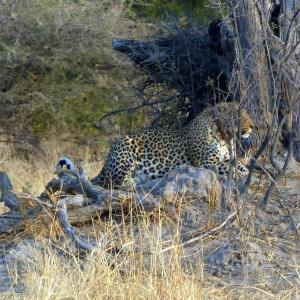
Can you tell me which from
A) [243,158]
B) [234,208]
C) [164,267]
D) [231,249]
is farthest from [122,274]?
[243,158]

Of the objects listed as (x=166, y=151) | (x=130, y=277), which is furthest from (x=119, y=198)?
(x=166, y=151)

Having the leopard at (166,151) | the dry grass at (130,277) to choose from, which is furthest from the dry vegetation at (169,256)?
the leopard at (166,151)

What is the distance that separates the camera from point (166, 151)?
9508 millimetres

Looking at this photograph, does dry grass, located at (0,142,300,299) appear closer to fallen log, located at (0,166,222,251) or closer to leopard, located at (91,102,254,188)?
fallen log, located at (0,166,222,251)

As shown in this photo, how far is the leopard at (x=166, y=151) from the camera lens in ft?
30.3

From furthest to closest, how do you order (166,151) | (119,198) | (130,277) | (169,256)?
(166,151)
(119,198)
(169,256)
(130,277)

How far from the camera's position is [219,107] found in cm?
913

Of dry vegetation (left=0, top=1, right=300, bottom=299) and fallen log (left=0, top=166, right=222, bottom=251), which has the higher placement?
fallen log (left=0, top=166, right=222, bottom=251)

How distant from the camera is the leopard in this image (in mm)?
9250

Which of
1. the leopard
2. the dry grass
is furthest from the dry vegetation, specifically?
the leopard

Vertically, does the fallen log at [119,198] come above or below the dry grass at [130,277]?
above

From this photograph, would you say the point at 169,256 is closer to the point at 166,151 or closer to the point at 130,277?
the point at 130,277

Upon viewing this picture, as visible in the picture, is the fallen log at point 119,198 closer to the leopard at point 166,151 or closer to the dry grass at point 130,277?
the dry grass at point 130,277

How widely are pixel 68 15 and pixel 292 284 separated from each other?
11067 millimetres
